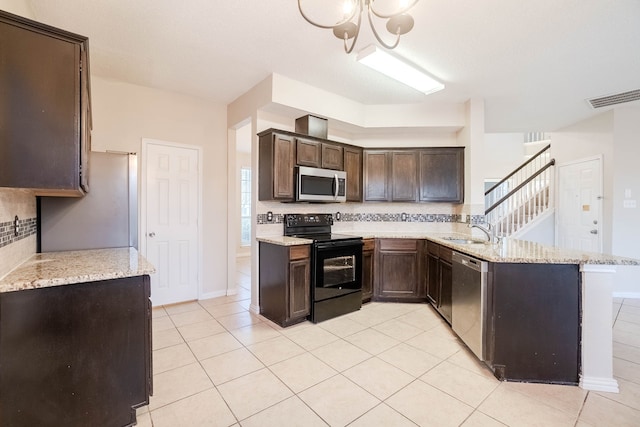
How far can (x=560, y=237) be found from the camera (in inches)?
197

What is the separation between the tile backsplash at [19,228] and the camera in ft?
5.24

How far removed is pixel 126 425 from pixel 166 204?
2629 millimetres

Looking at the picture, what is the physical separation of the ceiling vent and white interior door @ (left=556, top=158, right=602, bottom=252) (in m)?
0.83

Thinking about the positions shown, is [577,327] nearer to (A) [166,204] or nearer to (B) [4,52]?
(B) [4,52]

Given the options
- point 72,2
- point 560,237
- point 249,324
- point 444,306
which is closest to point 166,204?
point 249,324

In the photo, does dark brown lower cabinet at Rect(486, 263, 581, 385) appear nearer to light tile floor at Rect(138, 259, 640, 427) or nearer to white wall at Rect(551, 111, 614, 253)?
light tile floor at Rect(138, 259, 640, 427)

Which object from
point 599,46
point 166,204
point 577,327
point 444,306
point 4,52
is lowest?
point 444,306

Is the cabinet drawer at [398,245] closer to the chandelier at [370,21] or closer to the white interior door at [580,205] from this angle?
the chandelier at [370,21]

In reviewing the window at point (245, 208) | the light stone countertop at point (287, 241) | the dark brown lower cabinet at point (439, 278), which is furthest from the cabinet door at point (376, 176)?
the window at point (245, 208)

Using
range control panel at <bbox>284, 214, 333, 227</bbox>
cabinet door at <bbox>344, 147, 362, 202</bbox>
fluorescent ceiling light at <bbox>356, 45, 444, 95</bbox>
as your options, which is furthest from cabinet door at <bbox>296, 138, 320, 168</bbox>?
fluorescent ceiling light at <bbox>356, 45, 444, 95</bbox>

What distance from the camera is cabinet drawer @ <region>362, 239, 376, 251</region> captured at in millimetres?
3741

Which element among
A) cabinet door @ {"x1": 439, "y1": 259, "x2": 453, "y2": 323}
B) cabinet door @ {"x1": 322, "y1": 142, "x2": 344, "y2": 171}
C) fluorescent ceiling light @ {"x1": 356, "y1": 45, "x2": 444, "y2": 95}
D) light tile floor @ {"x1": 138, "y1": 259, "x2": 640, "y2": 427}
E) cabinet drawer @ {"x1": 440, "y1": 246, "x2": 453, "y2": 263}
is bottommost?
light tile floor @ {"x1": 138, "y1": 259, "x2": 640, "y2": 427}

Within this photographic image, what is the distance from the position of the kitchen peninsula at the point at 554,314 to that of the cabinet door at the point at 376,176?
2.14 m

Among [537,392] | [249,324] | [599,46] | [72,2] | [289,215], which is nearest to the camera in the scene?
[537,392]
